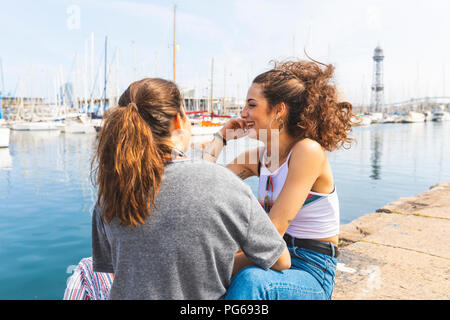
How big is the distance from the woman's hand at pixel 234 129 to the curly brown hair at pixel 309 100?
0.34 metres

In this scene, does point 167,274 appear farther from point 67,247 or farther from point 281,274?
point 67,247

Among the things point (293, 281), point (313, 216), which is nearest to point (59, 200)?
point (313, 216)

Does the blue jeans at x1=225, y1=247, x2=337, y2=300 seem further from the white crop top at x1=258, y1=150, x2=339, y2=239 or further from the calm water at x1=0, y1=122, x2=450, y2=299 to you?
the calm water at x1=0, y1=122, x2=450, y2=299

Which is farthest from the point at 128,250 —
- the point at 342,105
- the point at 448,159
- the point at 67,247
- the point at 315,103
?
the point at 448,159

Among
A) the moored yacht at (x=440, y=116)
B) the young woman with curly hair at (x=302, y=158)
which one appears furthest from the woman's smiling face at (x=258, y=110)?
the moored yacht at (x=440, y=116)

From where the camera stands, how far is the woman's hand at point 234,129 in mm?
2327

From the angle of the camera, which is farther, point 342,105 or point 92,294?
point 342,105

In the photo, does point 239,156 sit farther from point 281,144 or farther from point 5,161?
point 5,161

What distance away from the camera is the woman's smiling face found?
6.72 feet

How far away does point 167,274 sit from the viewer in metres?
1.33

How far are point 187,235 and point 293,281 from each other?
24.1 inches

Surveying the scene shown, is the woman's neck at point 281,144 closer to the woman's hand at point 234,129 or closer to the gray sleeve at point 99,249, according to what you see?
the woman's hand at point 234,129
